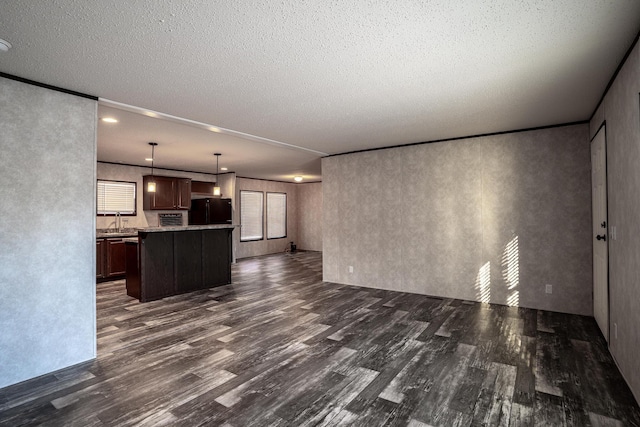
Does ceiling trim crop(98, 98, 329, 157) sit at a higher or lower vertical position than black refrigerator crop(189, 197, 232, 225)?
higher

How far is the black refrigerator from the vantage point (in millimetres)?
8500

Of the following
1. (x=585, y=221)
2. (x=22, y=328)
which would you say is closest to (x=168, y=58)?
(x=22, y=328)

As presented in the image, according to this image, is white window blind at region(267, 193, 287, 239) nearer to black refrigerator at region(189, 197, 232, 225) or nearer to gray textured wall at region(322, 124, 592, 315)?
black refrigerator at region(189, 197, 232, 225)

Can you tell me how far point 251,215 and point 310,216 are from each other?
237 centimetres

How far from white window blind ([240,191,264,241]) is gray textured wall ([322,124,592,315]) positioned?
172 inches

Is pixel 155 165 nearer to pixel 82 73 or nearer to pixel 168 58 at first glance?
pixel 82 73

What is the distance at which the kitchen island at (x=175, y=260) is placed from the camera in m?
5.04

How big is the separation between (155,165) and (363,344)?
6602 mm

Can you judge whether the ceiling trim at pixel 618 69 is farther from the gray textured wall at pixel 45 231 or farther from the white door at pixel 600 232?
the gray textured wall at pixel 45 231

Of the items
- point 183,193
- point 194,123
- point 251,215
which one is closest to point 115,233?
point 183,193

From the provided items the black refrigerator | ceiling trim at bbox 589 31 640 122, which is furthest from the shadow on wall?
the black refrigerator

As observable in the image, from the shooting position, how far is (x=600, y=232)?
11.7 ft

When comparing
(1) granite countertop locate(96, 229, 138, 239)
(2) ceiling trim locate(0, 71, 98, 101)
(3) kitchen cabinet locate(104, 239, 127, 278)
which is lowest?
(3) kitchen cabinet locate(104, 239, 127, 278)

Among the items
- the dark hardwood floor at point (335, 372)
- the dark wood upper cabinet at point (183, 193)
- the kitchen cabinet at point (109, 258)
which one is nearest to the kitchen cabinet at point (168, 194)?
the dark wood upper cabinet at point (183, 193)
